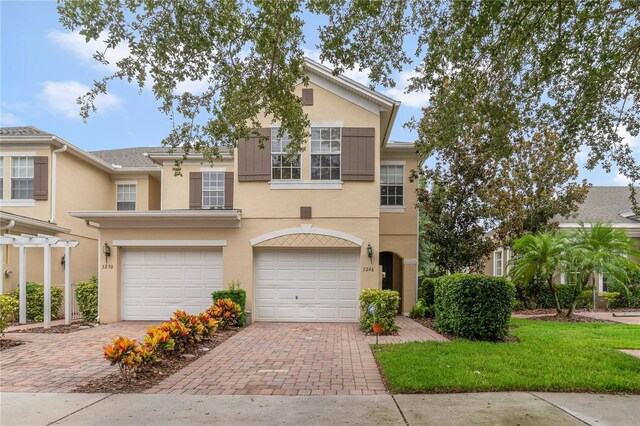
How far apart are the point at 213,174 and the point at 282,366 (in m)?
11.5

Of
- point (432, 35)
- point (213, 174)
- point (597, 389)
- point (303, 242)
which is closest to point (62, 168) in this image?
point (213, 174)

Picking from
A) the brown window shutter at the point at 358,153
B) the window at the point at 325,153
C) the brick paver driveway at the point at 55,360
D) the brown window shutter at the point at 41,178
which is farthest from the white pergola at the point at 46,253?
the brown window shutter at the point at 358,153

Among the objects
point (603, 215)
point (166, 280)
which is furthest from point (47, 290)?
point (603, 215)

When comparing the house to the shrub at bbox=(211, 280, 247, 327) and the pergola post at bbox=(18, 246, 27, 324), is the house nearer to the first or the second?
the shrub at bbox=(211, 280, 247, 327)

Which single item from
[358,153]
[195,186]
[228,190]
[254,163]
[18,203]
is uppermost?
[358,153]

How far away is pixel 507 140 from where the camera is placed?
7.34m

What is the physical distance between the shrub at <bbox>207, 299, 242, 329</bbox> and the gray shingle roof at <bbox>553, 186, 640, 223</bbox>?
15549mm

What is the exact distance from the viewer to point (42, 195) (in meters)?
16.2

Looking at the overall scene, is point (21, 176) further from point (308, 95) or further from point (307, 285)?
point (307, 285)

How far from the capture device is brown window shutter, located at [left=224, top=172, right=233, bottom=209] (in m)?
17.4

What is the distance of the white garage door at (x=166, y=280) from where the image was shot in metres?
13.4

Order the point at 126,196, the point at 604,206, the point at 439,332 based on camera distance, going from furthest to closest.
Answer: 1. the point at 604,206
2. the point at 126,196
3. the point at 439,332

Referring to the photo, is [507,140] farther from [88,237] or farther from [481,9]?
[88,237]

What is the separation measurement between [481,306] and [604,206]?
55.0 ft
